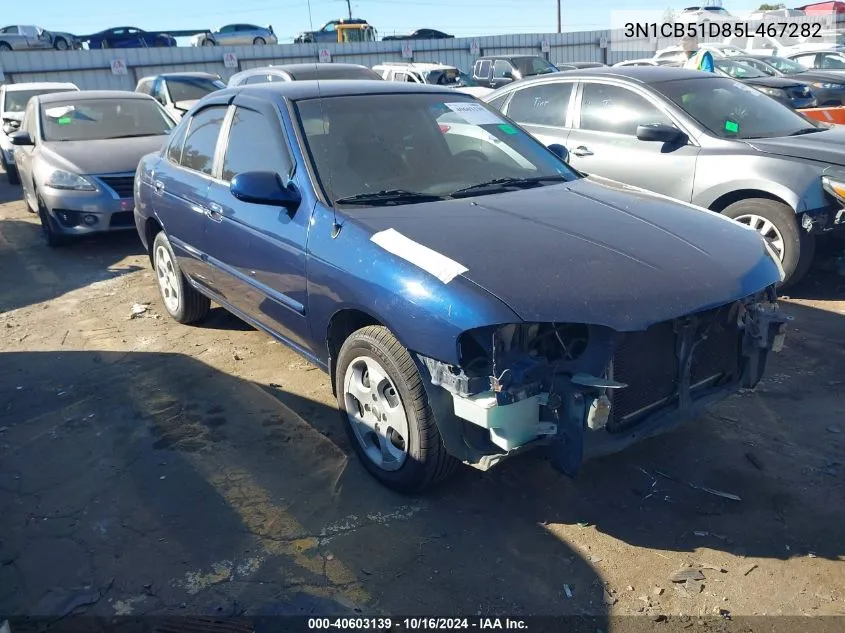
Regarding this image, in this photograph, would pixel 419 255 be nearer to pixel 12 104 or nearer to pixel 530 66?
pixel 12 104

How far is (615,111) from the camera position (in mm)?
6461

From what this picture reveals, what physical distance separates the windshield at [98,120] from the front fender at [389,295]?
647cm

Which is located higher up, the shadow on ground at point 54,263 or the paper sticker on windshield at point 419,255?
the paper sticker on windshield at point 419,255

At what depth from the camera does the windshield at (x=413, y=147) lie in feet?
12.0

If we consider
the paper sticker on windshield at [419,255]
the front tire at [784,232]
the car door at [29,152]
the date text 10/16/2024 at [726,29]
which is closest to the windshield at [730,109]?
the front tire at [784,232]

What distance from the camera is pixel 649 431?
298 cm

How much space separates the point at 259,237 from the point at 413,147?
0.97m

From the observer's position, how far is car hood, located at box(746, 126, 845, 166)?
5457mm

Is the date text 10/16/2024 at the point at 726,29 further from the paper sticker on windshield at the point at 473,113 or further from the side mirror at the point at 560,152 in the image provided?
the paper sticker on windshield at the point at 473,113

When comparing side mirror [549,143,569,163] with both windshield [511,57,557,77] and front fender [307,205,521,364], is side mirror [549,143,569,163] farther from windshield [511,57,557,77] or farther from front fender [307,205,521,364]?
windshield [511,57,557,77]

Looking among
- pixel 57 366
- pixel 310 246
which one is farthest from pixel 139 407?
pixel 310 246

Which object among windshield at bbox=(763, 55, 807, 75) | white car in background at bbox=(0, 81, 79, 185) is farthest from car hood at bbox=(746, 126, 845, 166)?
white car in background at bbox=(0, 81, 79, 185)

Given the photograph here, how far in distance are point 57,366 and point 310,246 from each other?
2686mm

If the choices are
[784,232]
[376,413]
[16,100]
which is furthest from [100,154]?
[784,232]
